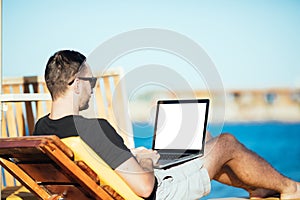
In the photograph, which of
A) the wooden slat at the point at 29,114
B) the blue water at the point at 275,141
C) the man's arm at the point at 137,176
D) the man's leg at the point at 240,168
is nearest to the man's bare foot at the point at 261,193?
the man's leg at the point at 240,168

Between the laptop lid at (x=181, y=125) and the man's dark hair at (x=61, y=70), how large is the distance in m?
0.91

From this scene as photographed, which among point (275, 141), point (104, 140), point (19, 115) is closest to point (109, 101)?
point (19, 115)

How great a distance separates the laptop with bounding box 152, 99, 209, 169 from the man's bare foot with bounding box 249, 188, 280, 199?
0.52 metres

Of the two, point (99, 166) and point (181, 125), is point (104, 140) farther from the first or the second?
point (181, 125)

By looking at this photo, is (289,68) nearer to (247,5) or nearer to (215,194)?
(247,5)

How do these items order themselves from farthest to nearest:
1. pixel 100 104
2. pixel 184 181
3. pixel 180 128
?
1. pixel 100 104
2. pixel 180 128
3. pixel 184 181

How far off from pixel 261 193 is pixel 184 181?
85 centimetres

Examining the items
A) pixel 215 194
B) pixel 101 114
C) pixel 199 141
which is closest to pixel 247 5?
pixel 215 194

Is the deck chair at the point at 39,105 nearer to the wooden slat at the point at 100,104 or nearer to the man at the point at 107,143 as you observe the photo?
the wooden slat at the point at 100,104

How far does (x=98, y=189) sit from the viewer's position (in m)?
2.62

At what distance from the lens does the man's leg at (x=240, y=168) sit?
3258mm

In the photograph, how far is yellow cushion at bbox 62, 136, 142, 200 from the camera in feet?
8.57

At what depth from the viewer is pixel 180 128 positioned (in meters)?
3.66

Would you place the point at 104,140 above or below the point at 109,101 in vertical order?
Result: above
